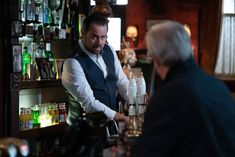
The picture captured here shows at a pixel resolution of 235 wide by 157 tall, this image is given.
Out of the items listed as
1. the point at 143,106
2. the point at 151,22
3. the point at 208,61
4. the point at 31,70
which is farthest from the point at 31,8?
the point at 151,22

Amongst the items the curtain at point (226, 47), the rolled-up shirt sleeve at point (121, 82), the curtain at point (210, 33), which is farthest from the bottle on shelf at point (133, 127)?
the curtain at point (226, 47)

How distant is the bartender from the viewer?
332 centimetres

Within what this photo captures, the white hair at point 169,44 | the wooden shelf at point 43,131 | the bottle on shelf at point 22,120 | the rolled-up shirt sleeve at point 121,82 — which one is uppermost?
the white hair at point 169,44

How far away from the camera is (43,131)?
14.0 feet

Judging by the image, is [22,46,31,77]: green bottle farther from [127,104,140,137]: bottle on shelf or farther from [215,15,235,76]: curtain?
[215,15,235,76]: curtain

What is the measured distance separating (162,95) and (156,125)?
0.12 metres

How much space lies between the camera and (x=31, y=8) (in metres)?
4.27

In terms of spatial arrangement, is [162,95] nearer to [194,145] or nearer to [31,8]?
[194,145]

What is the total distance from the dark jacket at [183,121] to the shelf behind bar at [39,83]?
2278mm

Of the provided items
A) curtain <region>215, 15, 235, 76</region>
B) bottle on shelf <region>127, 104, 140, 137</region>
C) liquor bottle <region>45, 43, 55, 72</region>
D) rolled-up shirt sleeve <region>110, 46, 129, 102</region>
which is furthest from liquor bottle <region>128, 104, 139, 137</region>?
curtain <region>215, 15, 235, 76</region>

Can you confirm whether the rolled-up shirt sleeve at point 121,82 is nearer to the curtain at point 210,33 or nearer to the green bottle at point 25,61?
the green bottle at point 25,61

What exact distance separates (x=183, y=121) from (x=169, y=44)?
318 millimetres

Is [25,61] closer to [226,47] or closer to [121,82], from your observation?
[121,82]

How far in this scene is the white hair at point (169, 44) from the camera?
1927 mm
